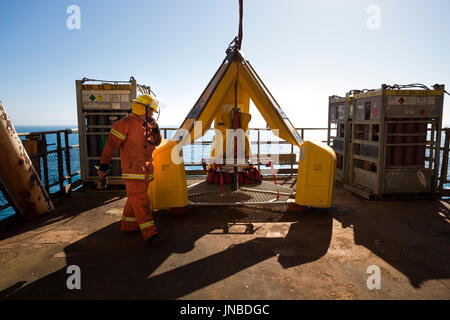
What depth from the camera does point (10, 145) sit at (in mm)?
5359

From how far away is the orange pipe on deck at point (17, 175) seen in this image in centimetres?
533

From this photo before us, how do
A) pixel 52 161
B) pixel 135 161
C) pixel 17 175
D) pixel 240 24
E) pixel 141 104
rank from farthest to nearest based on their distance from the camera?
pixel 52 161, pixel 240 24, pixel 17 175, pixel 141 104, pixel 135 161

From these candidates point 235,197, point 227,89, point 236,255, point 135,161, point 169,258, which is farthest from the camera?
point 235,197

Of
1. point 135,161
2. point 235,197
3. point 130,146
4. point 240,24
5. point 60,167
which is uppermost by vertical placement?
point 240,24

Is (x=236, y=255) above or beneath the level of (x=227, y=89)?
beneath

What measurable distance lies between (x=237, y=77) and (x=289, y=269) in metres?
4.42

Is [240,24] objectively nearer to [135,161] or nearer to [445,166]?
[135,161]

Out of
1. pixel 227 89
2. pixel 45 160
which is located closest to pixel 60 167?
pixel 45 160

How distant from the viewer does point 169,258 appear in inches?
160

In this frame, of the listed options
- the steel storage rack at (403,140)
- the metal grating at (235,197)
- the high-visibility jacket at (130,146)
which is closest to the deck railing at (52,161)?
the high-visibility jacket at (130,146)

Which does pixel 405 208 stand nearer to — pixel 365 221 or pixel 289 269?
Answer: pixel 365 221

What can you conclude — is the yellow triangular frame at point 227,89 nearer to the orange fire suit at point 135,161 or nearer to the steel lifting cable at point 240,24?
the steel lifting cable at point 240,24

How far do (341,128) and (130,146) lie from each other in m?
6.68
